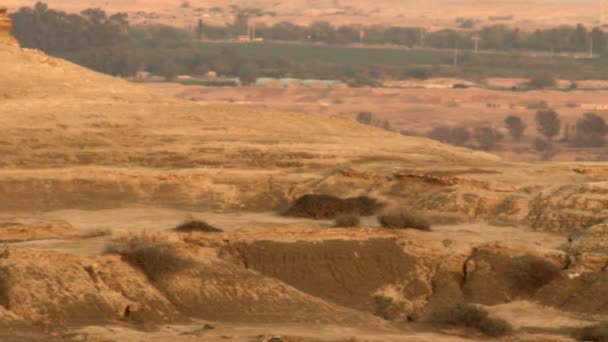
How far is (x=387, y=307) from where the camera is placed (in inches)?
1320

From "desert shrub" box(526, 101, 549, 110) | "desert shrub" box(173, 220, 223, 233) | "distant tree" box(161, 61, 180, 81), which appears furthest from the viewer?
"distant tree" box(161, 61, 180, 81)

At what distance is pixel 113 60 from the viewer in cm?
15838

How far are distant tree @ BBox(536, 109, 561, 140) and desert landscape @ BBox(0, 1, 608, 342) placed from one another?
228 ft

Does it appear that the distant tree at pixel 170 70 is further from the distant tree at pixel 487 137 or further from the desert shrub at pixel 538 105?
the distant tree at pixel 487 137

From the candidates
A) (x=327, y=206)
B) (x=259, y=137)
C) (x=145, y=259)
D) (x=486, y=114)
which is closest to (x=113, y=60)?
(x=486, y=114)

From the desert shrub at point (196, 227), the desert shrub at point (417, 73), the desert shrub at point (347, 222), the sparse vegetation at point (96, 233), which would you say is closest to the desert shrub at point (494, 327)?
the desert shrub at point (196, 227)

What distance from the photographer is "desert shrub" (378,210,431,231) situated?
37594 mm

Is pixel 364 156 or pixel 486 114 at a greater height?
pixel 364 156

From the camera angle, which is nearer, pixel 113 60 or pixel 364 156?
pixel 364 156

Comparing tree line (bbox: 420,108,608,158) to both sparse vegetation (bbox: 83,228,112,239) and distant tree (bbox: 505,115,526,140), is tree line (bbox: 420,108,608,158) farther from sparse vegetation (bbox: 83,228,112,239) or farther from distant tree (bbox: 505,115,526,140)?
sparse vegetation (bbox: 83,228,112,239)

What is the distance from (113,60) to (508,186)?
116926 millimetres

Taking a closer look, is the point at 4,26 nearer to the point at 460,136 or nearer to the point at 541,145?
the point at 541,145

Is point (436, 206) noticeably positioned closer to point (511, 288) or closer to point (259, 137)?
point (511, 288)

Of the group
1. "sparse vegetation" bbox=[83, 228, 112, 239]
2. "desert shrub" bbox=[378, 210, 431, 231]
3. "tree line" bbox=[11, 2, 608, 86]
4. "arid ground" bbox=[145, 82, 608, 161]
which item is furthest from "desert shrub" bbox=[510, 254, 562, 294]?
"tree line" bbox=[11, 2, 608, 86]
